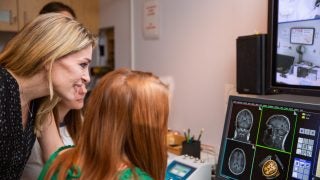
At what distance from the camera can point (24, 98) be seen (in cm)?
116

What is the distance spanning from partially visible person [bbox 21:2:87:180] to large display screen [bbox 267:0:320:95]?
2.56 ft

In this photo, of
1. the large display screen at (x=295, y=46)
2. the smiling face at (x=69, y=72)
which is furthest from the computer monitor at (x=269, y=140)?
the smiling face at (x=69, y=72)

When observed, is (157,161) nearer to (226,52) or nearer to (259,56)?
(259,56)

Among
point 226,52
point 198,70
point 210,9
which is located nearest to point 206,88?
point 198,70

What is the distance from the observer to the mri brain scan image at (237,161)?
1.29 metres

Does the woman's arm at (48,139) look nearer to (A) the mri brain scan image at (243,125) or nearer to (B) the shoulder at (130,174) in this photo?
(B) the shoulder at (130,174)

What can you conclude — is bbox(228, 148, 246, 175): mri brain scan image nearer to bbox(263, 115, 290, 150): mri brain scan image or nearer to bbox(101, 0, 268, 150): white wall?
bbox(263, 115, 290, 150): mri brain scan image

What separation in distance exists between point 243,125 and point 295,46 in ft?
1.19

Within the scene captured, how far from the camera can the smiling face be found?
1.12 metres

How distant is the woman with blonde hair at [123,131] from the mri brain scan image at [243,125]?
20.7 inches

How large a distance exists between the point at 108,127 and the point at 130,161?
0.11 meters

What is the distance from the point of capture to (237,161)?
131cm

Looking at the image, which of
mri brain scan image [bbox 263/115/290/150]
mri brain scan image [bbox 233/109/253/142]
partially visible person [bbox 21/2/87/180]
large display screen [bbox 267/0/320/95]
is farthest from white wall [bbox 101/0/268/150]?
partially visible person [bbox 21/2/87/180]

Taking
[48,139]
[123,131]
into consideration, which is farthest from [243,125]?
[48,139]
